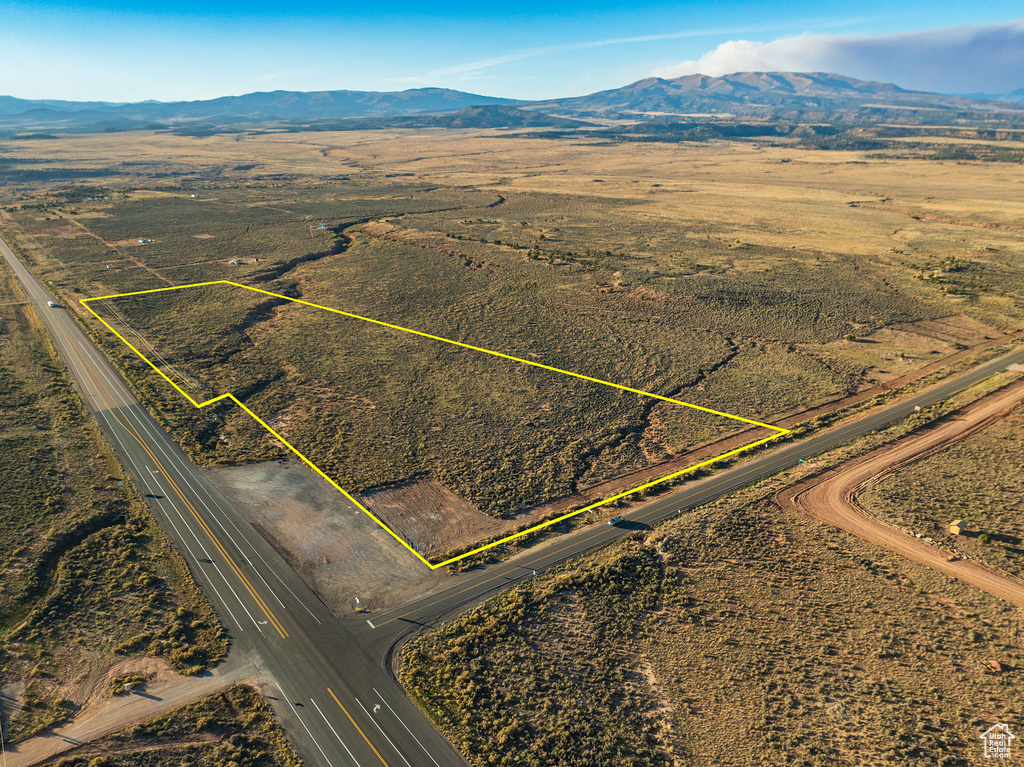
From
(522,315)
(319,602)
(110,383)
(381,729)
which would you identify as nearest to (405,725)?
(381,729)

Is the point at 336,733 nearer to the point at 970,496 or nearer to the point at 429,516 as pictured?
the point at 429,516

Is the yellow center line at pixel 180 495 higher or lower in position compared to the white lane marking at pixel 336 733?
higher

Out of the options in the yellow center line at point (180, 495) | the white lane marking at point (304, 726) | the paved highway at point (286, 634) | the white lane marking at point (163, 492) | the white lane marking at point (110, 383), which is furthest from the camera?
the white lane marking at point (110, 383)

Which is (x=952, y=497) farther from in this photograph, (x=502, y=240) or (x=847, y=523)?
(x=502, y=240)

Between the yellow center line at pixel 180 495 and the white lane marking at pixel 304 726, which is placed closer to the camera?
the white lane marking at pixel 304 726

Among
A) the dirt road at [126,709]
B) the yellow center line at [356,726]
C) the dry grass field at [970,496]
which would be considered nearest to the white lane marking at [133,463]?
the dirt road at [126,709]

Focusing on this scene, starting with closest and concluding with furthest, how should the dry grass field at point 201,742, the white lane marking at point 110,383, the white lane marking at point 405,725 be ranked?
1. the dry grass field at point 201,742
2. the white lane marking at point 405,725
3. the white lane marking at point 110,383

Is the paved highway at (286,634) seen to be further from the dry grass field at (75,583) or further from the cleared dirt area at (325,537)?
the dry grass field at (75,583)
